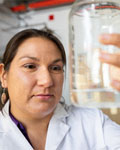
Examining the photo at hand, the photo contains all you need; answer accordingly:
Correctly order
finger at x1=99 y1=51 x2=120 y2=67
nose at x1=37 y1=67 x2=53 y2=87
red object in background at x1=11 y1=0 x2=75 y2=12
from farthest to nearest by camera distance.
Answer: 1. red object in background at x1=11 y1=0 x2=75 y2=12
2. nose at x1=37 y1=67 x2=53 y2=87
3. finger at x1=99 y1=51 x2=120 y2=67

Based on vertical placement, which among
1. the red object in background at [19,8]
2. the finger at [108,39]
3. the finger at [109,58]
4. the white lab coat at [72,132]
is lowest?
the white lab coat at [72,132]

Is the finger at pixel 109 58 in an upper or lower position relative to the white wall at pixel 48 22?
lower

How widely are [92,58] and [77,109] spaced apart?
0.65 m

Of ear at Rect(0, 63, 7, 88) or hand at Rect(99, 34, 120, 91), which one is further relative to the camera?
ear at Rect(0, 63, 7, 88)

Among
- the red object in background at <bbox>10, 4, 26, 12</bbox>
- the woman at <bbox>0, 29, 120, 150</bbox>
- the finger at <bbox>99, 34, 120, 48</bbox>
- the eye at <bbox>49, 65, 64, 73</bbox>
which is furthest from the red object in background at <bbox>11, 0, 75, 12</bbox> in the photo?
the finger at <bbox>99, 34, 120, 48</bbox>

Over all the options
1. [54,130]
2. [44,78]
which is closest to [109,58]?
[44,78]

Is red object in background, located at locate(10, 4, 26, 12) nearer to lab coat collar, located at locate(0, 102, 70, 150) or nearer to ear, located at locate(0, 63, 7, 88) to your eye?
ear, located at locate(0, 63, 7, 88)

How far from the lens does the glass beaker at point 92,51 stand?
16.5 inches

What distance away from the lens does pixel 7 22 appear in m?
1.65

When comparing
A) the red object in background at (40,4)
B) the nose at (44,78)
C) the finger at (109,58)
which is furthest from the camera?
the red object in background at (40,4)

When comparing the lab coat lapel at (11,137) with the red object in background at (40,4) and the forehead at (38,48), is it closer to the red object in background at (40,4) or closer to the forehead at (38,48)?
the forehead at (38,48)

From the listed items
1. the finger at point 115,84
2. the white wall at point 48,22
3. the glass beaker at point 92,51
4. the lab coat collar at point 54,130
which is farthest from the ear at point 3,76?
the white wall at point 48,22

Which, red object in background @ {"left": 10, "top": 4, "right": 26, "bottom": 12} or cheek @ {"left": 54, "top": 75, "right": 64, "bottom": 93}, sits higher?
red object in background @ {"left": 10, "top": 4, "right": 26, "bottom": 12}

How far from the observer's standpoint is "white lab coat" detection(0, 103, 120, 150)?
0.80m
